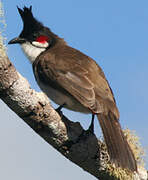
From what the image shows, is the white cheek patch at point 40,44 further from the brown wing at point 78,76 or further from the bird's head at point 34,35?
the brown wing at point 78,76

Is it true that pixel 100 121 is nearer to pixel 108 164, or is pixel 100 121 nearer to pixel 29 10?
pixel 108 164

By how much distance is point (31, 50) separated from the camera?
468 cm

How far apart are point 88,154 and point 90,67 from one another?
125 cm

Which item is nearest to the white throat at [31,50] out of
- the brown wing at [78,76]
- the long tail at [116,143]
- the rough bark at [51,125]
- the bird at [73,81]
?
the bird at [73,81]

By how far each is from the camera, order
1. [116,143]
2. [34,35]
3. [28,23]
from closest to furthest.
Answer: [116,143] < [28,23] < [34,35]

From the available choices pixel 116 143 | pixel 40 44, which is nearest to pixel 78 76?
pixel 116 143

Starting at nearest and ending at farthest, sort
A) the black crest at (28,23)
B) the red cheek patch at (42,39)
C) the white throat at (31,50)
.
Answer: the black crest at (28,23), the white throat at (31,50), the red cheek patch at (42,39)

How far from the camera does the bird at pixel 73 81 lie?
341 centimetres

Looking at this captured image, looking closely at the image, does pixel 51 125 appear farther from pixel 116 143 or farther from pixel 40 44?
pixel 40 44

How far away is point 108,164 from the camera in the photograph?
3373mm

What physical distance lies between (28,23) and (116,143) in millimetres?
2010

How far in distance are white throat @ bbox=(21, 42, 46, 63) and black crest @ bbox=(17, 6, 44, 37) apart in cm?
13

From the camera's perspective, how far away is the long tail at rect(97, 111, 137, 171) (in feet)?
10.7

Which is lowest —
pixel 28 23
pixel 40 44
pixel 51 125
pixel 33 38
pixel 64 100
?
pixel 64 100
